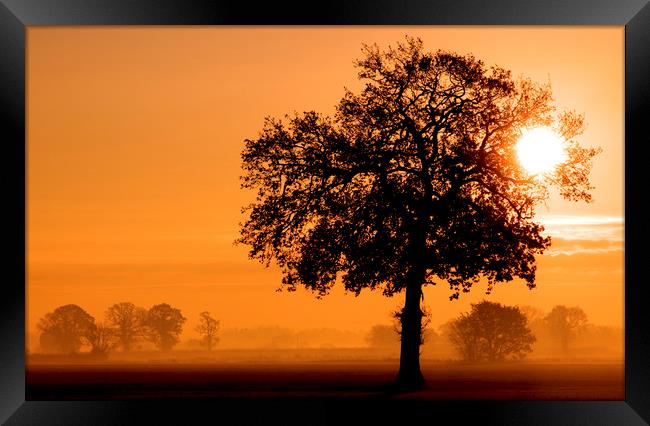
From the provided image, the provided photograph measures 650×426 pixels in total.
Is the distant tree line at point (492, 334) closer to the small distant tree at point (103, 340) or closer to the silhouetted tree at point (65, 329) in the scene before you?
the small distant tree at point (103, 340)

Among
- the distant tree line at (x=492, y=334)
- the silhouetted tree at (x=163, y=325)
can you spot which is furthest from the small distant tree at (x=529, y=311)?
the silhouetted tree at (x=163, y=325)

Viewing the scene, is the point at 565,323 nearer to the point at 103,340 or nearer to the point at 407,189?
the point at 407,189

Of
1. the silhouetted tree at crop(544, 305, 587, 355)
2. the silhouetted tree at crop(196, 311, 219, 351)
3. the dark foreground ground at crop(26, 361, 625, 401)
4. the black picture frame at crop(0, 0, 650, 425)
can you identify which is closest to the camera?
the black picture frame at crop(0, 0, 650, 425)

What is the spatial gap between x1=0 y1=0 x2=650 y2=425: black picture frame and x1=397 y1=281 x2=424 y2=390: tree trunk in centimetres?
421

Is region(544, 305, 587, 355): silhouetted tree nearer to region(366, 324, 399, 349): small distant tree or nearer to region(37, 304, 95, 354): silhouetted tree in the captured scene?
region(366, 324, 399, 349): small distant tree

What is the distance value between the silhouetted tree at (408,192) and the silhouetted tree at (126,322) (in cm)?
670

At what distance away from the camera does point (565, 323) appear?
83.3 feet

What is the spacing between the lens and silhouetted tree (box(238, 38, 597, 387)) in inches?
812

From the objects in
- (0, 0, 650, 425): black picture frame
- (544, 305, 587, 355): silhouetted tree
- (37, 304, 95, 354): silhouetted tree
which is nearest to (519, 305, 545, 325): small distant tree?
(544, 305, 587, 355): silhouetted tree

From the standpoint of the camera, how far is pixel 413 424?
1664 centimetres

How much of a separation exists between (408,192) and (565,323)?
6995mm

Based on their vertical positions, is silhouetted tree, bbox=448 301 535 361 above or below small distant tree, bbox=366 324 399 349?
below

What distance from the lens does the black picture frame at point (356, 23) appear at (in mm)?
15266

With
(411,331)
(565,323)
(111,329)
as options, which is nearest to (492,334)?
(565,323)
